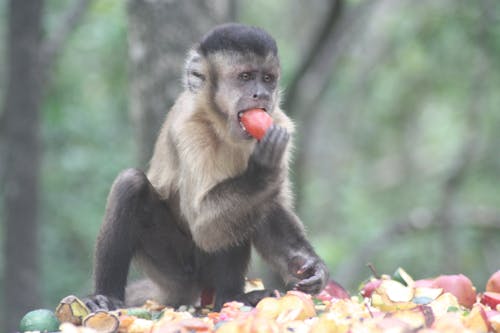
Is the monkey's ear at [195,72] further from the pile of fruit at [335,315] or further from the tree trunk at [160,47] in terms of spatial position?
the tree trunk at [160,47]

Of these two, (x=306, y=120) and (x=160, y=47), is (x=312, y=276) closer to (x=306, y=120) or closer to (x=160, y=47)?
(x=160, y=47)

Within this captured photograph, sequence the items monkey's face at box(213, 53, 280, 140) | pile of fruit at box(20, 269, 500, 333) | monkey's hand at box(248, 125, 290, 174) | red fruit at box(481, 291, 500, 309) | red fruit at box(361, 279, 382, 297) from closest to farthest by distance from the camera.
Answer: pile of fruit at box(20, 269, 500, 333)
red fruit at box(481, 291, 500, 309)
monkey's hand at box(248, 125, 290, 174)
red fruit at box(361, 279, 382, 297)
monkey's face at box(213, 53, 280, 140)

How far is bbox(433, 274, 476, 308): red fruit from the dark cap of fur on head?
5.69ft

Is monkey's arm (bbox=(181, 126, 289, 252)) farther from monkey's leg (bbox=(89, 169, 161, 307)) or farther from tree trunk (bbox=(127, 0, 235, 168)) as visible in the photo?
tree trunk (bbox=(127, 0, 235, 168))

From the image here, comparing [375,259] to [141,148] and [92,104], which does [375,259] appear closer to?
[92,104]

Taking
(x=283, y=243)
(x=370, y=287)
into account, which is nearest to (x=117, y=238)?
(x=283, y=243)

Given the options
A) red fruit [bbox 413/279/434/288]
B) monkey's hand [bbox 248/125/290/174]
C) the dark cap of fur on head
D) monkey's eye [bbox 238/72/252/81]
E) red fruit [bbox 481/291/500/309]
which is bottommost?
red fruit [bbox 413/279/434/288]

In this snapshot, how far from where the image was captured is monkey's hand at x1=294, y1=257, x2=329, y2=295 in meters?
4.98

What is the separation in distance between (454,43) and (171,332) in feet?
33.8

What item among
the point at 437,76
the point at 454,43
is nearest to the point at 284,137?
the point at 454,43

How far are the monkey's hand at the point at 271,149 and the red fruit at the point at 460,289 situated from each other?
1.24 m

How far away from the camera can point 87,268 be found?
1445 cm

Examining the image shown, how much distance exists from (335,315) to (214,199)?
4.33 ft

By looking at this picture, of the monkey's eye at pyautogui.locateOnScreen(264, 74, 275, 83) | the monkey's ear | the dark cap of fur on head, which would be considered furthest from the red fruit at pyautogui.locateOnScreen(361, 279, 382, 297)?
the monkey's ear
